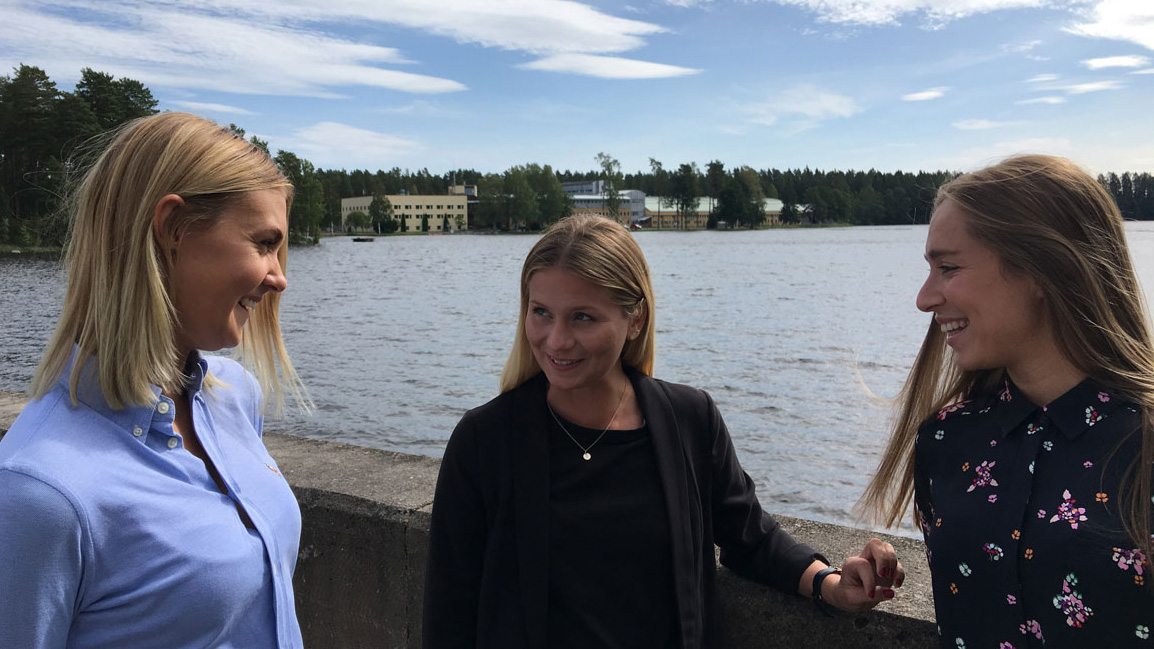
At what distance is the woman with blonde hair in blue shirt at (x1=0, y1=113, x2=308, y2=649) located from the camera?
5.10 feet

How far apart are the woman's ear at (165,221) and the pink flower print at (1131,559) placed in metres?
2.05

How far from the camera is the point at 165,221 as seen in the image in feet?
6.10

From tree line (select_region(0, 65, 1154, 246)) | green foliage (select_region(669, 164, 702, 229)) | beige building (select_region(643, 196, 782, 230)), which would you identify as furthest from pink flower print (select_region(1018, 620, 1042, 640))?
beige building (select_region(643, 196, 782, 230))

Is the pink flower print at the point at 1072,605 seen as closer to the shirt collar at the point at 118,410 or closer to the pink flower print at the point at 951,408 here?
the pink flower print at the point at 951,408

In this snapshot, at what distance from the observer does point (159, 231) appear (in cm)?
185

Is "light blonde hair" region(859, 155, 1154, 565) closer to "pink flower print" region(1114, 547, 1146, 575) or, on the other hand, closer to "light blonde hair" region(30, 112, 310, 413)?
"pink flower print" region(1114, 547, 1146, 575)

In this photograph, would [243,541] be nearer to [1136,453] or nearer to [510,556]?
[510,556]

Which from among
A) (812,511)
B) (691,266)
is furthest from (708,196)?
(812,511)

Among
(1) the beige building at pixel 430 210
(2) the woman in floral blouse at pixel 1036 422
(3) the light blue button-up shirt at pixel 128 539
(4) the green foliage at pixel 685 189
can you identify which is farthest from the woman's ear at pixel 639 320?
(1) the beige building at pixel 430 210

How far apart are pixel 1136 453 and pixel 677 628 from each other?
1077 millimetres

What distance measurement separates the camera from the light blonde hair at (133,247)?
1.75 m

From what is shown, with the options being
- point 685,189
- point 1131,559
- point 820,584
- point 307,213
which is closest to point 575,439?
point 820,584

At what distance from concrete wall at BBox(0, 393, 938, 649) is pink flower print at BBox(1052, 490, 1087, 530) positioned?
0.66 meters

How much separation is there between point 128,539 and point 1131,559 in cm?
195
